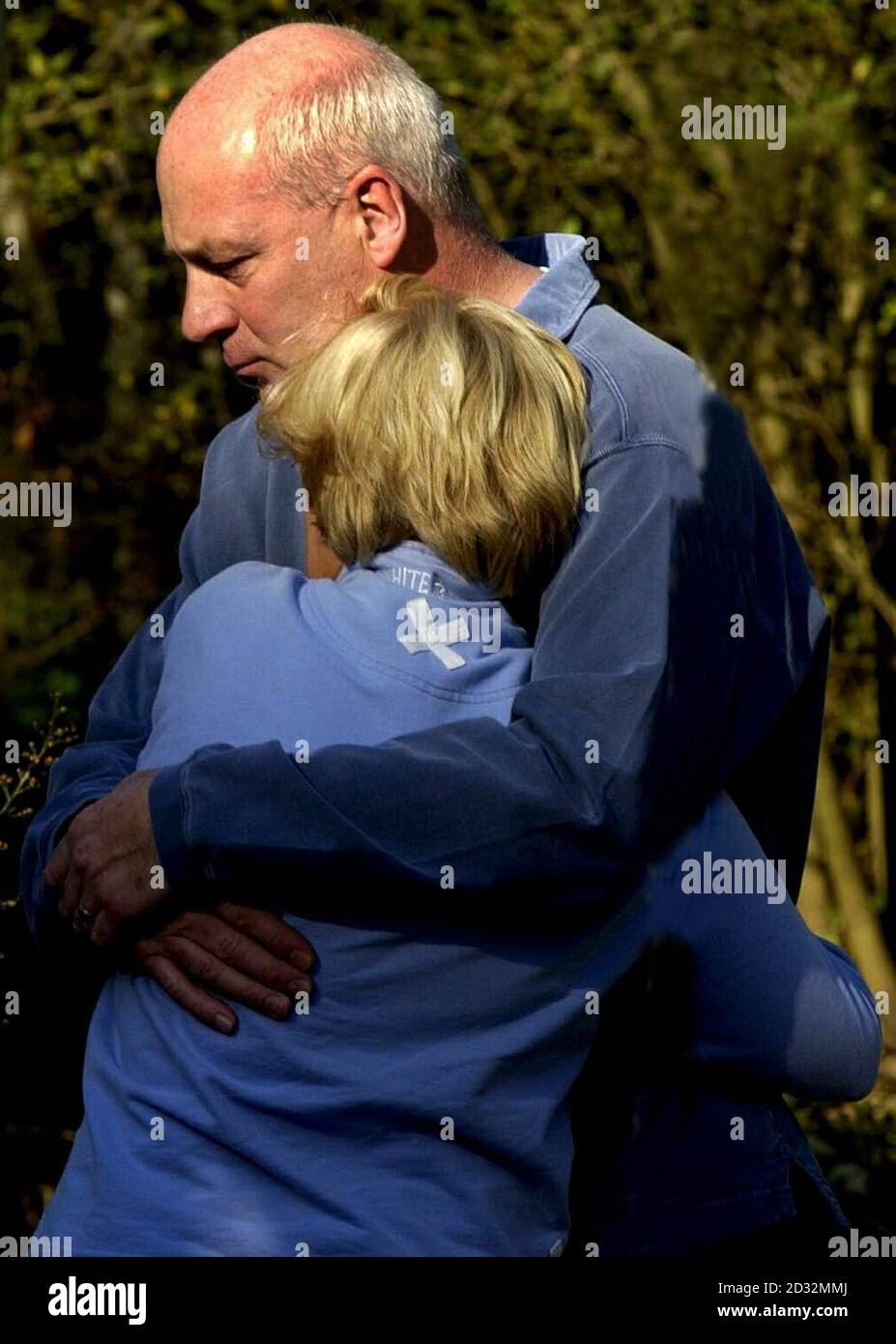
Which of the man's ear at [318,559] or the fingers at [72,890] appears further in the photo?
the man's ear at [318,559]

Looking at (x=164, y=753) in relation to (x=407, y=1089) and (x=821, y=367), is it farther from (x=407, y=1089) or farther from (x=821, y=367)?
(x=821, y=367)

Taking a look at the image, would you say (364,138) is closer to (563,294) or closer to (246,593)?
(563,294)

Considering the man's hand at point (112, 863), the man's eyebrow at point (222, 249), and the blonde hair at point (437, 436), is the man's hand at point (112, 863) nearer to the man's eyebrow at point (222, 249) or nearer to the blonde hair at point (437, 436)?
the blonde hair at point (437, 436)

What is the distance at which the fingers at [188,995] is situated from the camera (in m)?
2.27

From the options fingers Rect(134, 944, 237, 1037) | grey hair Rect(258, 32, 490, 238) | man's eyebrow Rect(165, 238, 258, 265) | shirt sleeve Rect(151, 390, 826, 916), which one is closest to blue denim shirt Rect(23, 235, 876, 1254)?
shirt sleeve Rect(151, 390, 826, 916)

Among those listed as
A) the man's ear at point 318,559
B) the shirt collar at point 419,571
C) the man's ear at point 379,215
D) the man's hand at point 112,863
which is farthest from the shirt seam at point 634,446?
the man's hand at point 112,863

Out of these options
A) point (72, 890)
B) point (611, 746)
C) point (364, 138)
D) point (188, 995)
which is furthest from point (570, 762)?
point (364, 138)

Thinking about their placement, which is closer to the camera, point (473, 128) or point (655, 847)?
point (655, 847)

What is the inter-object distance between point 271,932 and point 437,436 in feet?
2.03

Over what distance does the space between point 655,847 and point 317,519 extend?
0.59 metres

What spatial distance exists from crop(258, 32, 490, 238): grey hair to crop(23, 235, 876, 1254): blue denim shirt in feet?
0.69

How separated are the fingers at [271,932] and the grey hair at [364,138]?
1.13m

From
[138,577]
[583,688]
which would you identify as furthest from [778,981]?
[138,577]
